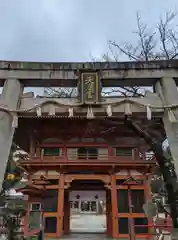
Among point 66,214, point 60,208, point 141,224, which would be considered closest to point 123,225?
point 141,224

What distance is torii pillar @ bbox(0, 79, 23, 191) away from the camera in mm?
6668

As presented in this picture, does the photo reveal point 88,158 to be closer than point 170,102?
No

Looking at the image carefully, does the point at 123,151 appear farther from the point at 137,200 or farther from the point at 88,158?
the point at 137,200

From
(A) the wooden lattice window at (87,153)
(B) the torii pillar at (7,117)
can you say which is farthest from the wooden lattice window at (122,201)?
(B) the torii pillar at (7,117)

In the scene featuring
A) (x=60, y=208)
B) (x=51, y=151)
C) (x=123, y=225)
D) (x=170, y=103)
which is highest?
(x=51, y=151)

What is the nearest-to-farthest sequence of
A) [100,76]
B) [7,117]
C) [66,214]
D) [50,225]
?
[7,117]
[100,76]
[50,225]
[66,214]

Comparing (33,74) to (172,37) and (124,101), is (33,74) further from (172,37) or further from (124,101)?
(172,37)

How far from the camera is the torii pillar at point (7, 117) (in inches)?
263

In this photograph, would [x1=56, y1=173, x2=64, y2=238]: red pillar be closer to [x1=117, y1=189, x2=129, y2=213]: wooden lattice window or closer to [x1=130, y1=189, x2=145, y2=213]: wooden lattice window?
[x1=117, y1=189, x2=129, y2=213]: wooden lattice window

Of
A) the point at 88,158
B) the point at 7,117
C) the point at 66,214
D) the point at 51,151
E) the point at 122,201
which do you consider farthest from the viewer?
the point at 66,214

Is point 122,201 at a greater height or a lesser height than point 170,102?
lesser

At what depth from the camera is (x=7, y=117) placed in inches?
278

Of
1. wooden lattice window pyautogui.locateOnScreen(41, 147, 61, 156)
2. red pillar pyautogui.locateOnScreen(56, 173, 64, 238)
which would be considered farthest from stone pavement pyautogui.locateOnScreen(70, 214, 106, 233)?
wooden lattice window pyautogui.locateOnScreen(41, 147, 61, 156)

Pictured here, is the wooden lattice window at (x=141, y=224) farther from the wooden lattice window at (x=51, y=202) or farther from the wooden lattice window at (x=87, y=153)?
the wooden lattice window at (x=51, y=202)
